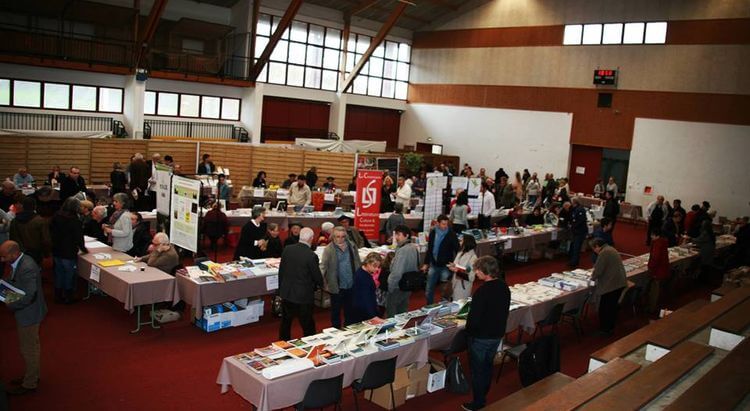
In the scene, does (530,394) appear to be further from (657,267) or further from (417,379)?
(657,267)

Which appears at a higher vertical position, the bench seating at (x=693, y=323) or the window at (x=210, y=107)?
the window at (x=210, y=107)

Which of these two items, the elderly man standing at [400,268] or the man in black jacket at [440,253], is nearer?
the elderly man standing at [400,268]

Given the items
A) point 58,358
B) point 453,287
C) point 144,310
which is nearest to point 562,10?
point 453,287

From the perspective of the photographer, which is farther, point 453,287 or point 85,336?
point 453,287

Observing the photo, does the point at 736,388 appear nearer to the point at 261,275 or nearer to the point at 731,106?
the point at 261,275

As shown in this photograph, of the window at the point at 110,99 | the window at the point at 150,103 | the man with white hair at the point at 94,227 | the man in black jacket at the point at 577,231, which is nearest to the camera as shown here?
the man with white hair at the point at 94,227

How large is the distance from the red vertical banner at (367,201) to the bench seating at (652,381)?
6.44m

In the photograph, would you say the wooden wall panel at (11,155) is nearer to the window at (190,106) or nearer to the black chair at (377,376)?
the window at (190,106)

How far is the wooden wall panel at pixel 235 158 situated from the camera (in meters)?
21.1

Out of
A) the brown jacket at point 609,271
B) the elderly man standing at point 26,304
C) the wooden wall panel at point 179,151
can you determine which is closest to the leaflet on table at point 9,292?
the elderly man standing at point 26,304

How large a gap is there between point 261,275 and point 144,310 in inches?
72.1

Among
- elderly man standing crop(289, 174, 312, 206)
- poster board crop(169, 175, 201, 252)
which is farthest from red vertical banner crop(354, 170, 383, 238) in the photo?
poster board crop(169, 175, 201, 252)

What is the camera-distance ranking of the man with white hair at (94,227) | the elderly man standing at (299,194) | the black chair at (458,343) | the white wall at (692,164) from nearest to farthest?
the black chair at (458,343)
the man with white hair at (94,227)
the elderly man standing at (299,194)
the white wall at (692,164)

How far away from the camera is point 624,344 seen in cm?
710
